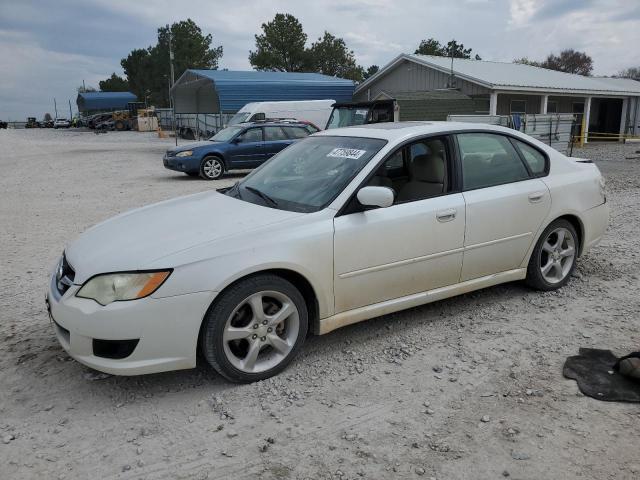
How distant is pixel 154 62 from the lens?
72688 millimetres

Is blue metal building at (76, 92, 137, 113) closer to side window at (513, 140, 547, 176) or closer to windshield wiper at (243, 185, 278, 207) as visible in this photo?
windshield wiper at (243, 185, 278, 207)

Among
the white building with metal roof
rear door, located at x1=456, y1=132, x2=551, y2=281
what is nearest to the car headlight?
rear door, located at x1=456, y1=132, x2=551, y2=281

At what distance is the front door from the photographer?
354 cm

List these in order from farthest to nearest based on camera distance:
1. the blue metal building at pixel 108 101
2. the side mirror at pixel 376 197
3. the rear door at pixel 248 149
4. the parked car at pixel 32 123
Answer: the parked car at pixel 32 123 < the blue metal building at pixel 108 101 < the rear door at pixel 248 149 < the side mirror at pixel 376 197

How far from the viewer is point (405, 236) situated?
3732 mm

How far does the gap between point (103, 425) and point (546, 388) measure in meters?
2.54

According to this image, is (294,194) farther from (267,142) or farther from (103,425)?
(267,142)

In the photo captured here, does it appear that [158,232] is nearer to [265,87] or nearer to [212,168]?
[212,168]

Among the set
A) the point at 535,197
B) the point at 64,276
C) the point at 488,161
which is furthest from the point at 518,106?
the point at 64,276

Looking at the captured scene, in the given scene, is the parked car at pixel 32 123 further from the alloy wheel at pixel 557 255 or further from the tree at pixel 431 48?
the alloy wheel at pixel 557 255

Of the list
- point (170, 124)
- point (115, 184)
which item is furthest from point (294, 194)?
point (170, 124)

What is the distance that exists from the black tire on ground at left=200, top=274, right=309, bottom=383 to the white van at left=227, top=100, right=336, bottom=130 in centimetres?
A: 1788

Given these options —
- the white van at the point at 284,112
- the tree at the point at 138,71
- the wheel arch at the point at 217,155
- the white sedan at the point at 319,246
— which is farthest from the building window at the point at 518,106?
the tree at the point at 138,71

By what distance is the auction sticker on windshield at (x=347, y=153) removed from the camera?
12.8 ft
